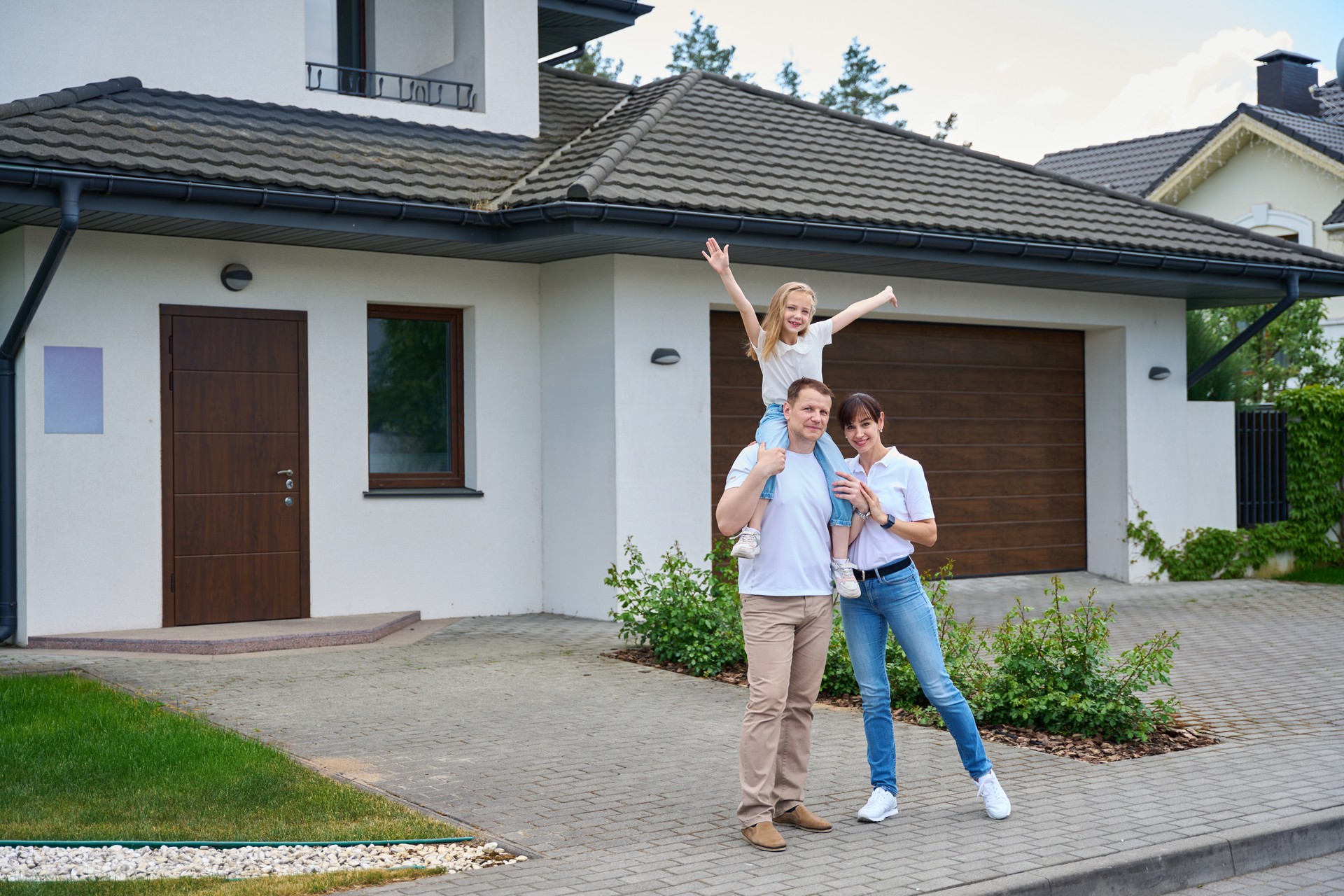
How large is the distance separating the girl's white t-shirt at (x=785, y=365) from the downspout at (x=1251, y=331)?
10.4m

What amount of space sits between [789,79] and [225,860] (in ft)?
146

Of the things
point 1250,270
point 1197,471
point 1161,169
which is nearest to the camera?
point 1250,270

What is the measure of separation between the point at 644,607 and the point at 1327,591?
793 centimetres

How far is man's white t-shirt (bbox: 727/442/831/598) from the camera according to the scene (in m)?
5.23

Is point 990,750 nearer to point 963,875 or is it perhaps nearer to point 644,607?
point 963,875

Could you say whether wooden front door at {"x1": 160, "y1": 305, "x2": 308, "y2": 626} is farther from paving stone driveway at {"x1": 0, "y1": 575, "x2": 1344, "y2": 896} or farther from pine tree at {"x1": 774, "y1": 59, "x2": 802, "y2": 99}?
pine tree at {"x1": 774, "y1": 59, "x2": 802, "y2": 99}

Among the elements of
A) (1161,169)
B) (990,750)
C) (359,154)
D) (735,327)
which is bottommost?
(990,750)

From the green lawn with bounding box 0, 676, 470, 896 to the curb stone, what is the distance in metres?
2.14

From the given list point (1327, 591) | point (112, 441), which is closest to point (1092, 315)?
point (1327, 591)

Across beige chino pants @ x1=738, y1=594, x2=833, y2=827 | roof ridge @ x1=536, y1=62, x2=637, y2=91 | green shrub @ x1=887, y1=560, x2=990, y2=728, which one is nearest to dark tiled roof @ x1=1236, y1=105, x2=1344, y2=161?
roof ridge @ x1=536, y1=62, x2=637, y2=91

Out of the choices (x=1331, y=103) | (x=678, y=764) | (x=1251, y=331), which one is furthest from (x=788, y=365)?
(x=1331, y=103)

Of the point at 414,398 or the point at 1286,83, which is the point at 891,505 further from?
the point at 1286,83

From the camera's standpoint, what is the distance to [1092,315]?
14438mm

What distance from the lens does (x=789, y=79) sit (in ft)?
154
